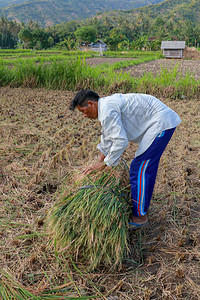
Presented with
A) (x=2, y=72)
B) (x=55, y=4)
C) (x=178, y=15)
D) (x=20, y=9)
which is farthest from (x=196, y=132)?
(x=55, y=4)

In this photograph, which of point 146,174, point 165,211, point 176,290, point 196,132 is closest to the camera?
point 176,290

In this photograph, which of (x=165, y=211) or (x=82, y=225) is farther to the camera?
(x=165, y=211)

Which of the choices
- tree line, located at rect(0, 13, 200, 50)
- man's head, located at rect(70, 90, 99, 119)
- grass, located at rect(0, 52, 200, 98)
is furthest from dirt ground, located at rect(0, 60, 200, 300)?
tree line, located at rect(0, 13, 200, 50)

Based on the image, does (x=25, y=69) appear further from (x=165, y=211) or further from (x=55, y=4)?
(x=55, y=4)

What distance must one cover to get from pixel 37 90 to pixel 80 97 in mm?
6003

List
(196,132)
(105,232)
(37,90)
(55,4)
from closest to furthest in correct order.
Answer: (105,232) < (196,132) < (37,90) < (55,4)

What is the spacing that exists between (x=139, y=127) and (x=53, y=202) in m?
0.98

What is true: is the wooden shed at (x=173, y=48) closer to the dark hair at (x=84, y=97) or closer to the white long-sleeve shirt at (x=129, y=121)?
the white long-sleeve shirt at (x=129, y=121)

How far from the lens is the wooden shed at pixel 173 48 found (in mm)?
27297

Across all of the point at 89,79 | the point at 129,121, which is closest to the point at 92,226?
the point at 129,121

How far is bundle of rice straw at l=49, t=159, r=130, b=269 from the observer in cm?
168

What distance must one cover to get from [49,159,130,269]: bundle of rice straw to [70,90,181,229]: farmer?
7.3 inches

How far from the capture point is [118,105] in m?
1.73

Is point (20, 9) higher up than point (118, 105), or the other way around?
point (20, 9)
